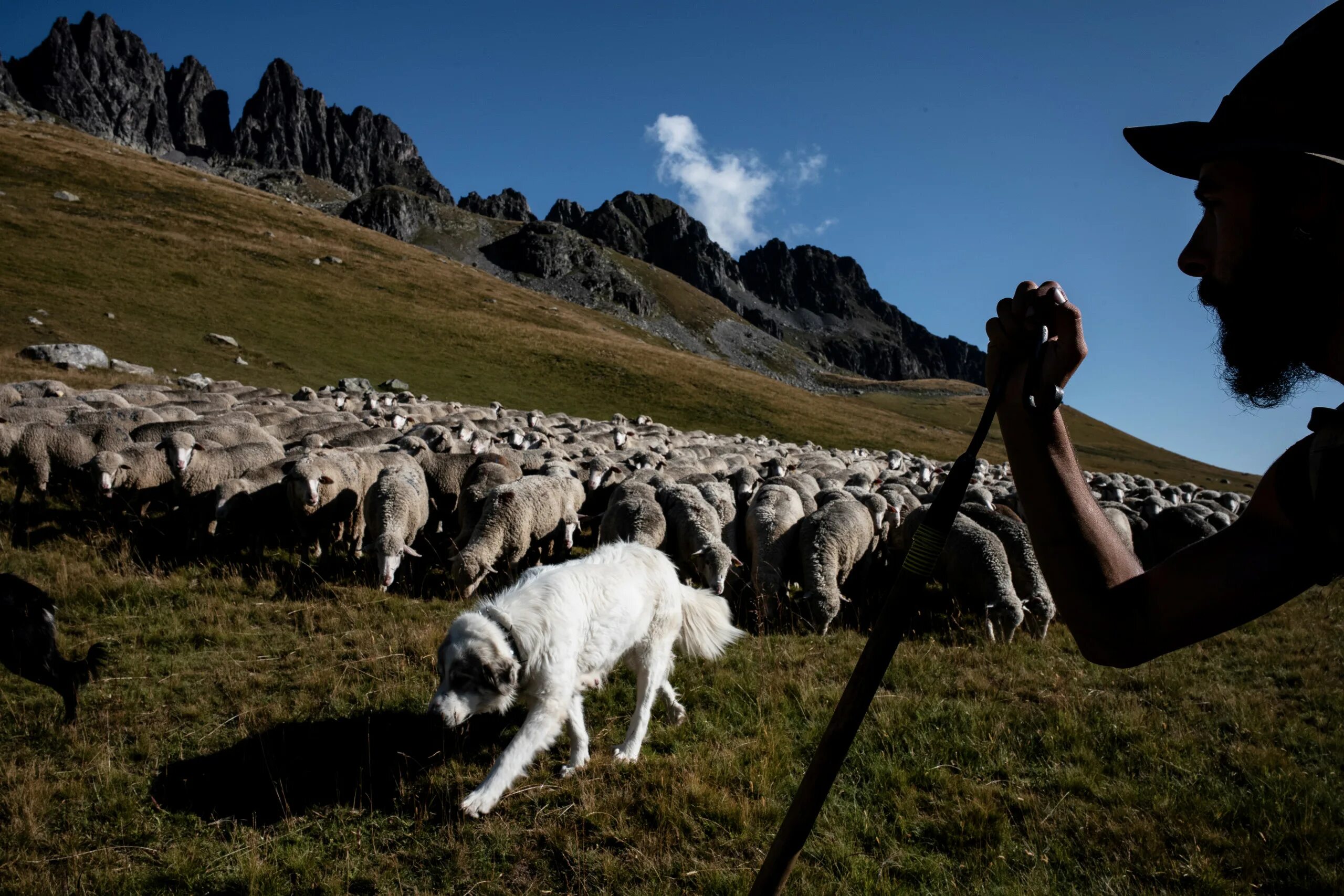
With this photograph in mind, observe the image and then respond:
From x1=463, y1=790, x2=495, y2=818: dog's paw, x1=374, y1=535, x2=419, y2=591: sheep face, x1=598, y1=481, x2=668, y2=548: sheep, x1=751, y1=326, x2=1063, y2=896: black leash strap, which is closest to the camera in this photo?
x1=751, y1=326, x2=1063, y2=896: black leash strap

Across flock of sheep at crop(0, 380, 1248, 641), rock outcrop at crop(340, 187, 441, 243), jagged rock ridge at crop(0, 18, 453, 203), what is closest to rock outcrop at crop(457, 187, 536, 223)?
jagged rock ridge at crop(0, 18, 453, 203)

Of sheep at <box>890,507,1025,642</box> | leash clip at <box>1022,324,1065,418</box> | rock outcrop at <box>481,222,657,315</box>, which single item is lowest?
sheep at <box>890,507,1025,642</box>

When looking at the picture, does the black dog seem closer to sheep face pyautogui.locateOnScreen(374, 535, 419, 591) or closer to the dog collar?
the dog collar

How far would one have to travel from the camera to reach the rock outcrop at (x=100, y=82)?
171 m

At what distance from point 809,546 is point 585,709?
4976 mm

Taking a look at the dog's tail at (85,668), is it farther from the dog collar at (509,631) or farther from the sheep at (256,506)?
the sheep at (256,506)

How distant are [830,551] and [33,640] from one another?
8481 millimetres

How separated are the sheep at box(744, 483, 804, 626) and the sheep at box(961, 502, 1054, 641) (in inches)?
119

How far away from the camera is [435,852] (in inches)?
152

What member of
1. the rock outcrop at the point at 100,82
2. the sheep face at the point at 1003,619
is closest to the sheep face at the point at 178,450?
the sheep face at the point at 1003,619

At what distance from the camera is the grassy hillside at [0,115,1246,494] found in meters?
35.6

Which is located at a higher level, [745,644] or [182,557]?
[745,644]

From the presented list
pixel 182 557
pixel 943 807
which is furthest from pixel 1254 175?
pixel 182 557

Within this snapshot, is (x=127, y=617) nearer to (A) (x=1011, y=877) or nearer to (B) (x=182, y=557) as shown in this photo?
(B) (x=182, y=557)
